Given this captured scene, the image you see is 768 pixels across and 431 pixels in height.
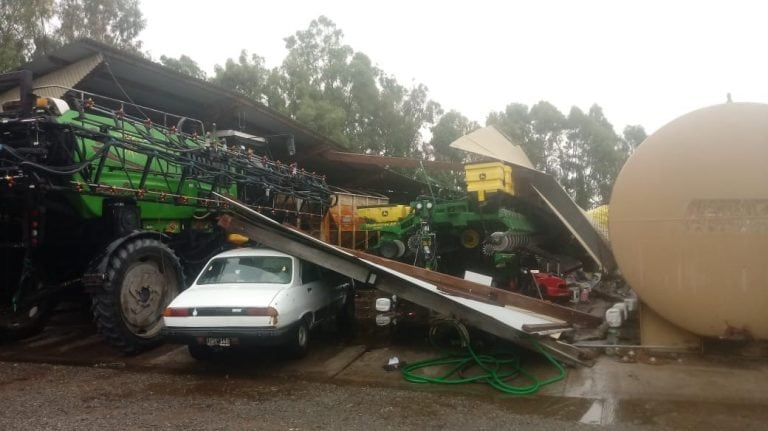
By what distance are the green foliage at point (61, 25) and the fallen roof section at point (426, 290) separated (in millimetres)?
15384

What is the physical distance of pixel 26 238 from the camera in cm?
726

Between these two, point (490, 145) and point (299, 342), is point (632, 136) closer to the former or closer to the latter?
point (490, 145)

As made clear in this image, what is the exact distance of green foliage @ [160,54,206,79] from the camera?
26.4 m

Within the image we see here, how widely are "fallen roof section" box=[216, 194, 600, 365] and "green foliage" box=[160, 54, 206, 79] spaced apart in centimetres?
1981

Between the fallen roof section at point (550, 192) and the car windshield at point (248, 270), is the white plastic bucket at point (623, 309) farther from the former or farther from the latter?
the car windshield at point (248, 270)

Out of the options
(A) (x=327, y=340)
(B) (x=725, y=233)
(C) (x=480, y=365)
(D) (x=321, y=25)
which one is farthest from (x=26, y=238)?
(D) (x=321, y=25)

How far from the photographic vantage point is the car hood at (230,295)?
6953 mm

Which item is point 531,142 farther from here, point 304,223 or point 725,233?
point 725,233

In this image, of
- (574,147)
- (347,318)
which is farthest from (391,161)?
(574,147)

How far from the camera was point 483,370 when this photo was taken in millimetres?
6980

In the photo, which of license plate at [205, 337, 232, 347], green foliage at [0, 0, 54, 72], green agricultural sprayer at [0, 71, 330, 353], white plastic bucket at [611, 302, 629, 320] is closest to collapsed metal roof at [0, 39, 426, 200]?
green agricultural sprayer at [0, 71, 330, 353]

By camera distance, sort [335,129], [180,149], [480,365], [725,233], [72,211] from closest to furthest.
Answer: [725,233], [480,365], [72,211], [180,149], [335,129]

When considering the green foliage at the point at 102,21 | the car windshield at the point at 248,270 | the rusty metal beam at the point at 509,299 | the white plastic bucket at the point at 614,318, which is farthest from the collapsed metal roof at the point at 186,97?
the green foliage at the point at 102,21

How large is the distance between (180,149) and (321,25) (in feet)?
89.4
